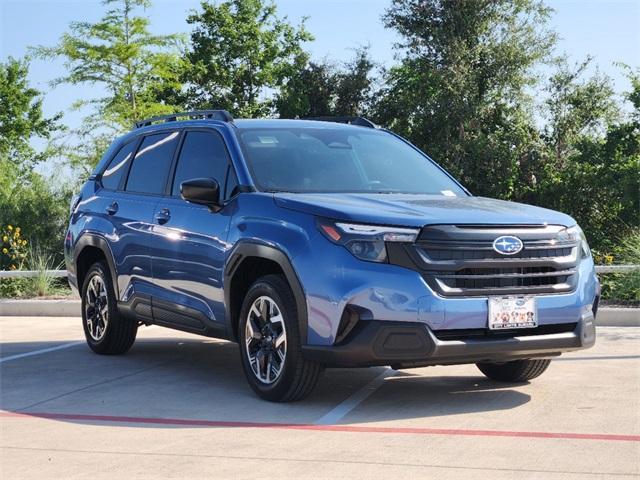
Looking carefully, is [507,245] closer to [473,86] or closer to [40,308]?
[40,308]

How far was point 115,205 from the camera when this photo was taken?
9.18 m

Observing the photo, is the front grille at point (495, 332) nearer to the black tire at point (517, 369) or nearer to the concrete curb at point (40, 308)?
the black tire at point (517, 369)

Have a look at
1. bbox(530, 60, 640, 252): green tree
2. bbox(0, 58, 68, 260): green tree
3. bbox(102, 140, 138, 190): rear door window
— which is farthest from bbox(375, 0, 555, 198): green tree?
bbox(102, 140, 138, 190): rear door window

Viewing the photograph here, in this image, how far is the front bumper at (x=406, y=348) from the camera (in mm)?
6391

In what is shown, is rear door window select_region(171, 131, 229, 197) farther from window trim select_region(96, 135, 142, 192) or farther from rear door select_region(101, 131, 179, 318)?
window trim select_region(96, 135, 142, 192)

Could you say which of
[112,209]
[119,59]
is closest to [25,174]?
[119,59]

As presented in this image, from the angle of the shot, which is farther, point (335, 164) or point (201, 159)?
point (201, 159)

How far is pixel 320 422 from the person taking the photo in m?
6.46

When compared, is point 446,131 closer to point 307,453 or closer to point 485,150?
point 485,150

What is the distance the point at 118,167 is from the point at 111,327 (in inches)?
57.1

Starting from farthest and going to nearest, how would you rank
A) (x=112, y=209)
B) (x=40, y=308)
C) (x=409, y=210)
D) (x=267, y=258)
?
(x=40, y=308) → (x=112, y=209) → (x=267, y=258) → (x=409, y=210)

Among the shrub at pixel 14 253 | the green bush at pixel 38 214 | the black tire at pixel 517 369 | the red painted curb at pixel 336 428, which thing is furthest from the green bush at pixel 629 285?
the green bush at pixel 38 214

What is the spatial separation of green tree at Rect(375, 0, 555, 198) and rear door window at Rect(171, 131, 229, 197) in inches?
1433

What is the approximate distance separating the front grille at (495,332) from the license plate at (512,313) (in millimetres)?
56
